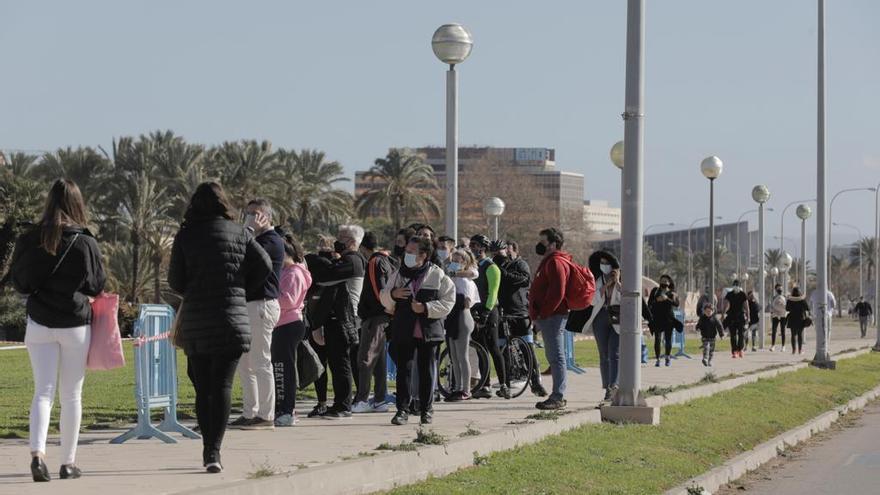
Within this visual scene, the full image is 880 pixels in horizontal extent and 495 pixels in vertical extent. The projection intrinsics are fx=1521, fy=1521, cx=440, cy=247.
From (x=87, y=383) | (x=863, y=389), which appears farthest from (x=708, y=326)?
(x=87, y=383)

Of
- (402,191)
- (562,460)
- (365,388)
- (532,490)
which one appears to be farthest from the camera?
(402,191)

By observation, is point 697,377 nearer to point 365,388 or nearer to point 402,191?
point 365,388

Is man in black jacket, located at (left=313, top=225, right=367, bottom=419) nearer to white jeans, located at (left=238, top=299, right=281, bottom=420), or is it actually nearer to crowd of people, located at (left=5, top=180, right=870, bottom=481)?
crowd of people, located at (left=5, top=180, right=870, bottom=481)

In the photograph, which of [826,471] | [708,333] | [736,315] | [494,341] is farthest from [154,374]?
[736,315]

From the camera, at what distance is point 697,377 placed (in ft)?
80.8

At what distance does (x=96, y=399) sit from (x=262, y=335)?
619 centimetres

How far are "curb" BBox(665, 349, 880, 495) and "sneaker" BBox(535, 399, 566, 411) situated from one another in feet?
6.67

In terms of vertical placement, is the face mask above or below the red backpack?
above

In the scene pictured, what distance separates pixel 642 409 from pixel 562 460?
12.5 ft

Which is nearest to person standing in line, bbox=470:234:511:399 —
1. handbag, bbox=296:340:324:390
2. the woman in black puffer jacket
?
handbag, bbox=296:340:324:390

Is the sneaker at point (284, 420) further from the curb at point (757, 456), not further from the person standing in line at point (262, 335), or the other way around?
the curb at point (757, 456)

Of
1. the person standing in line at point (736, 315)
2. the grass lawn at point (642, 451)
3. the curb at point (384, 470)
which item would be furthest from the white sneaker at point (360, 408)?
the person standing in line at point (736, 315)

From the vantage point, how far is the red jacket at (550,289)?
1647 cm

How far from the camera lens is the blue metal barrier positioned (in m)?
12.4
